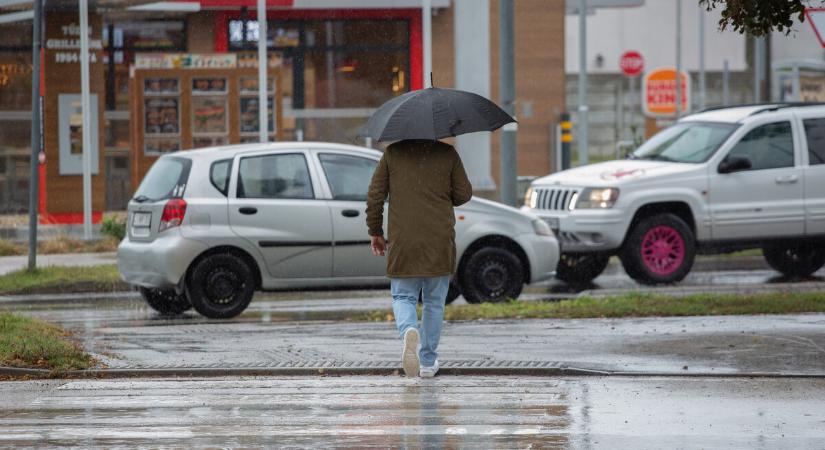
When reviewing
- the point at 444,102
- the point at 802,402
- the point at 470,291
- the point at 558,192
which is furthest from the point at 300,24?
Result: the point at 802,402

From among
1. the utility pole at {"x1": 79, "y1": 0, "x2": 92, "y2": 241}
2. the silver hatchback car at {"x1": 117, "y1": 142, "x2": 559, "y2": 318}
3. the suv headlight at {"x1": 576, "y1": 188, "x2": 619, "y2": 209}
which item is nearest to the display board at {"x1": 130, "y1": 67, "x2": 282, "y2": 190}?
the utility pole at {"x1": 79, "y1": 0, "x2": 92, "y2": 241}

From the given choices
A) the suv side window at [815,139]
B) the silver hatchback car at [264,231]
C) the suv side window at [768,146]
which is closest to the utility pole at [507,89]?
the suv side window at [768,146]

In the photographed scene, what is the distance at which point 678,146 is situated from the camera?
17.0m

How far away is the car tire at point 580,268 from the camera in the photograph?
17203mm

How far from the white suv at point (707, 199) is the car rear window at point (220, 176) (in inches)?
173

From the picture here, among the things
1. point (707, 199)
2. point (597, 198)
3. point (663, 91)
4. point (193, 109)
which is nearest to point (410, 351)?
point (597, 198)

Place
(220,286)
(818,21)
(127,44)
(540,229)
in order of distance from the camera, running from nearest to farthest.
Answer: (818,21)
(220,286)
(540,229)
(127,44)

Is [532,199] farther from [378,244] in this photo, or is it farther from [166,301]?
[378,244]

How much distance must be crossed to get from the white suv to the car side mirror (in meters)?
0.01

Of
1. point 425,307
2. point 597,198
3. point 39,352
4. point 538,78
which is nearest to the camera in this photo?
point 425,307

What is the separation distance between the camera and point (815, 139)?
16.6 metres

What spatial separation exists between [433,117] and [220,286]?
4571 mm

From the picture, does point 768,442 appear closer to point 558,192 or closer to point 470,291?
point 470,291

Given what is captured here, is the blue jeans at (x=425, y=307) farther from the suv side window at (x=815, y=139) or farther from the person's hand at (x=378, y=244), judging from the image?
the suv side window at (x=815, y=139)
